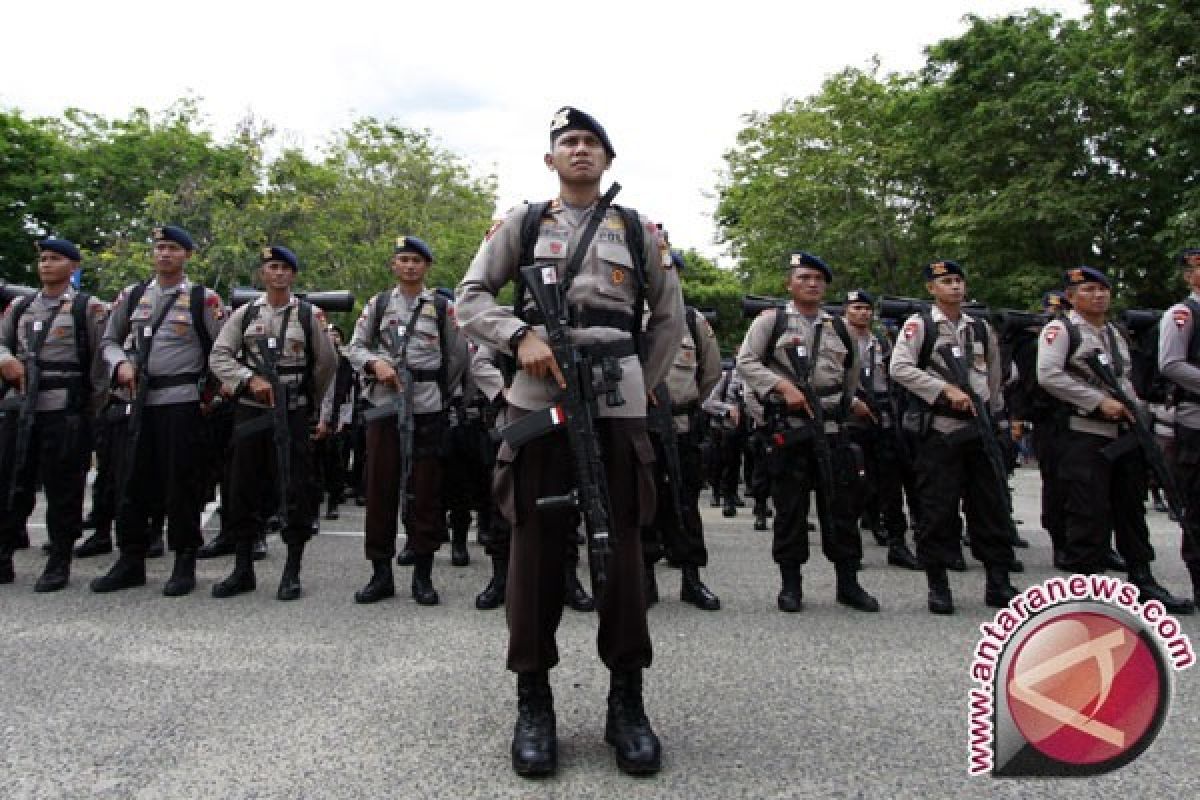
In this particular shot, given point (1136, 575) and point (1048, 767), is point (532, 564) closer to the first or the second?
point (1048, 767)

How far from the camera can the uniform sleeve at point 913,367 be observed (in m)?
5.00

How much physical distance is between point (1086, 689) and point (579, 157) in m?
2.40

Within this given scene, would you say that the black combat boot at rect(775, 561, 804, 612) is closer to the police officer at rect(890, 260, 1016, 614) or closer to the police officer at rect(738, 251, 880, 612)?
the police officer at rect(738, 251, 880, 612)

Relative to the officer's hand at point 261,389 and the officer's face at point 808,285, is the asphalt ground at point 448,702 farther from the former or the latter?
the officer's face at point 808,285

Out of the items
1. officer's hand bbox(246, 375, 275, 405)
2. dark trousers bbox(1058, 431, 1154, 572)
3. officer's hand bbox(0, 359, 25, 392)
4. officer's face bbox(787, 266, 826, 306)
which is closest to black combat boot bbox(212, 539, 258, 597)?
officer's hand bbox(246, 375, 275, 405)

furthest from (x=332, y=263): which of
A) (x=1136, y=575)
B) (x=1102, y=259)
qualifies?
(x=1136, y=575)

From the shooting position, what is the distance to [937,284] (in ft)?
17.4

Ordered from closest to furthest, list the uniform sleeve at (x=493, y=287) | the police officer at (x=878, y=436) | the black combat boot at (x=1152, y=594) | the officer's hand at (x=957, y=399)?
the uniform sleeve at (x=493, y=287) → the officer's hand at (x=957, y=399) → the black combat boot at (x=1152, y=594) → the police officer at (x=878, y=436)

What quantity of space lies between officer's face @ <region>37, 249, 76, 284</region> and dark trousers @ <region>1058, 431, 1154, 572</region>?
6.41 meters

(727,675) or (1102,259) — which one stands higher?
(1102,259)

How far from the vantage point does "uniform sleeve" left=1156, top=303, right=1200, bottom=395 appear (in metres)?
5.00

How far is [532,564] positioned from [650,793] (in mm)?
813

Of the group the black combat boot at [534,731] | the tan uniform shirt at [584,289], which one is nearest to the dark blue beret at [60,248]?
the tan uniform shirt at [584,289]

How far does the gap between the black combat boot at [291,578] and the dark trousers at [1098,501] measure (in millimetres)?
4638
